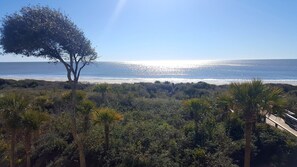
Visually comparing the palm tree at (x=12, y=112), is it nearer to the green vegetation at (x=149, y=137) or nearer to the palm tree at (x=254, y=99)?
the green vegetation at (x=149, y=137)

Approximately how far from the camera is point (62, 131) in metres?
20.8

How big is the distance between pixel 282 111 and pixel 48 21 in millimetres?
10163

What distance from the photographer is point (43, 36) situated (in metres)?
12.5

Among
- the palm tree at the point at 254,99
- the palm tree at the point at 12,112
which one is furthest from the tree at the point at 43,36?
the palm tree at the point at 254,99

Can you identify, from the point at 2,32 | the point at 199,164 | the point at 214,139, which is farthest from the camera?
the point at 214,139

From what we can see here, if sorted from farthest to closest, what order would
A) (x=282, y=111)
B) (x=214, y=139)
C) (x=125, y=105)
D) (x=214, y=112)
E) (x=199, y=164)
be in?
(x=125, y=105)
(x=214, y=112)
(x=214, y=139)
(x=199, y=164)
(x=282, y=111)

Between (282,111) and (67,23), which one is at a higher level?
(67,23)

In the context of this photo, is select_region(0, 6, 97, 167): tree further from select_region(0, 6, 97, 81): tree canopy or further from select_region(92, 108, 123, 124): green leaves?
select_region(92, 108, 123, 124): green leaves

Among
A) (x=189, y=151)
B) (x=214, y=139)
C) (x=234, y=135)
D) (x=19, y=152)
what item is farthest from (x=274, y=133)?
(x=19, y=152)

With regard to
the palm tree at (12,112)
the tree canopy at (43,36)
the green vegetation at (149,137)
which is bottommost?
the green vegetation at (149,137)

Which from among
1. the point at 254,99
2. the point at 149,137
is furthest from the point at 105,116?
the point at 254,99

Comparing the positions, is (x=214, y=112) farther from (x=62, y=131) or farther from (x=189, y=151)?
(x=62, y=131)

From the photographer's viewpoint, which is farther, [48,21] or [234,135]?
[234,135]

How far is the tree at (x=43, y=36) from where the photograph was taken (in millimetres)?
12180
